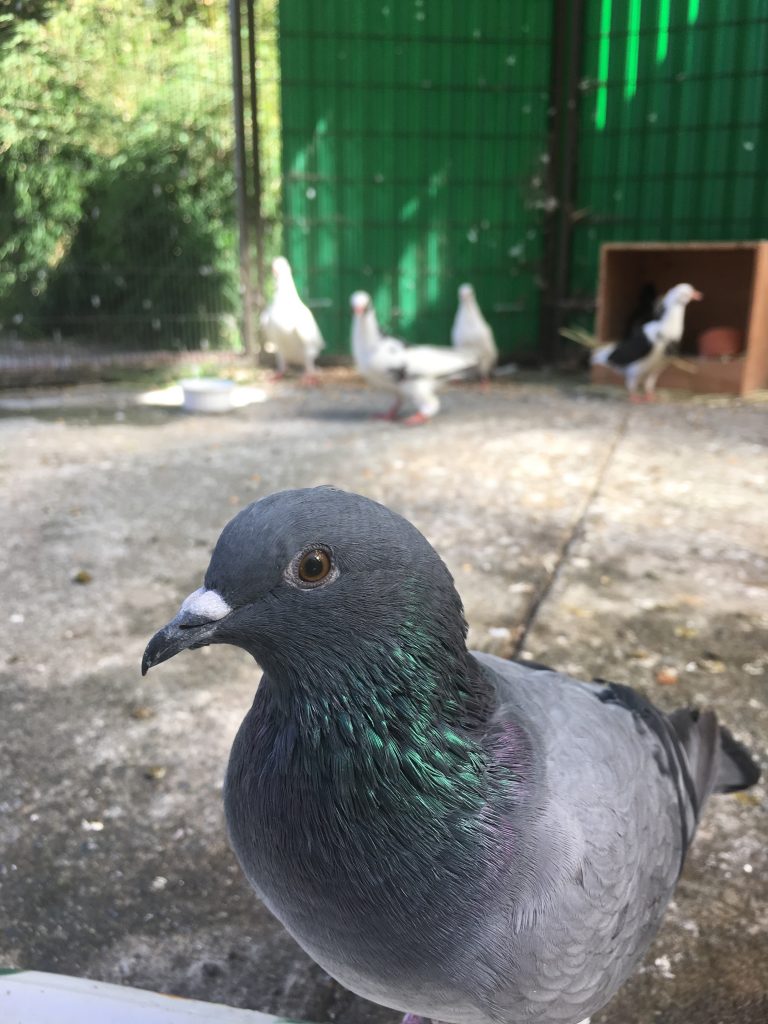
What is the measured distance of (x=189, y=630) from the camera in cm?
103

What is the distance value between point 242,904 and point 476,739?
2.61 feet

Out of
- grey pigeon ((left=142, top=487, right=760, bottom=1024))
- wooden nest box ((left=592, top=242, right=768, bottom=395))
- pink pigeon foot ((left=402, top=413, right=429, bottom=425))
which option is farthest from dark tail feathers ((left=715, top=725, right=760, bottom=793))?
wooden nest box ((left=592, top=242, right=768, bottom=395))

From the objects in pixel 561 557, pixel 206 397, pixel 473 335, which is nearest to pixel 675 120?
pixel 473 335

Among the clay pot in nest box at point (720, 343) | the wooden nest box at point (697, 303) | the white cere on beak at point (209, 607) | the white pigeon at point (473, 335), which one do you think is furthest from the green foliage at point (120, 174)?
the white cere on beak at point (209, 607)

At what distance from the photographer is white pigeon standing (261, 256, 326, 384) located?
23.0 ft

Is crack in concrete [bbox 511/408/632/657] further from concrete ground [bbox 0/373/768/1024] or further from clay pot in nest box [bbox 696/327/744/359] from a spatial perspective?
clay pot in nest box [bbox 696/327/744/359]

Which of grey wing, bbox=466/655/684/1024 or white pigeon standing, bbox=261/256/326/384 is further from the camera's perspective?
white pigeon standing, bbox=261/256/326/384

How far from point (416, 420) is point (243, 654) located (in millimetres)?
3403

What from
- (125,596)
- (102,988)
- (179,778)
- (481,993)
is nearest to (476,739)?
(481,993)

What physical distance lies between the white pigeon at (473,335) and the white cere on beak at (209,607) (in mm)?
6132

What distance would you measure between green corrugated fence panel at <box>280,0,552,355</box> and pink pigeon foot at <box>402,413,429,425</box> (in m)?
2.28

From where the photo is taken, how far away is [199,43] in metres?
7.05

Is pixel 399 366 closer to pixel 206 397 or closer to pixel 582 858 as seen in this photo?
pixel 206 397

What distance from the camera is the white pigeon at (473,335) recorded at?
7.06 m
